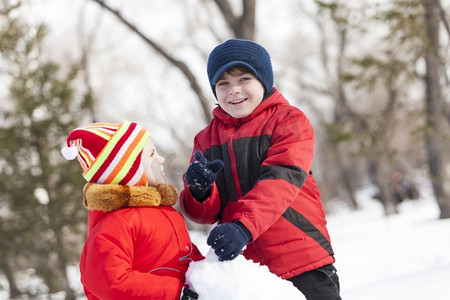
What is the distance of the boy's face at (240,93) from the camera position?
7.22ft

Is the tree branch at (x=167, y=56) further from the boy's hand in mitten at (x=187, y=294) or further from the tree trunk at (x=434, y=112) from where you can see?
the boy's hand in mitten at (x=187, y=294)

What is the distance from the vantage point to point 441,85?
34.8ft

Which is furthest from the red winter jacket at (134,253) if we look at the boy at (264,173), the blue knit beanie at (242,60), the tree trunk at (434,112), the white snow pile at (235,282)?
the tree trunk at (434,112)

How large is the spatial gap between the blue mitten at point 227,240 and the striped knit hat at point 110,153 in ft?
1.61

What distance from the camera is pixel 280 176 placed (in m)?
1.95

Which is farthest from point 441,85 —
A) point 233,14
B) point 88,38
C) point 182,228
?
point 88,38

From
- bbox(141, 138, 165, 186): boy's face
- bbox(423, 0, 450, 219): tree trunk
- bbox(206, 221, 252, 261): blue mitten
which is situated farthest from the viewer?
bbox(423, 0, 450, 219): tree trunk

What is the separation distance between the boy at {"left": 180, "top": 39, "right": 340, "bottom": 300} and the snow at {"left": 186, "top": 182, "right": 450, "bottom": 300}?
0.25m

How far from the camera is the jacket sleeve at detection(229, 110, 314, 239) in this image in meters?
1.87

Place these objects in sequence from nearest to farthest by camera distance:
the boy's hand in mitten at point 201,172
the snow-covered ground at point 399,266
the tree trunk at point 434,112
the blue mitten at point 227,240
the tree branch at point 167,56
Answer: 1. the blue mitten at point 227,240
2. the boy's hand in mitten at point 201,172
3. the snow-covered ground at point 399,266
4. the tree branch at point 167,56
5. the tree trunk at point 434,112

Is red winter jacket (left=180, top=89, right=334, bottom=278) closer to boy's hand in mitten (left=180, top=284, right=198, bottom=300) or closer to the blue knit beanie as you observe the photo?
the blue knit beanie

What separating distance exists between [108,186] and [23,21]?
405 inches

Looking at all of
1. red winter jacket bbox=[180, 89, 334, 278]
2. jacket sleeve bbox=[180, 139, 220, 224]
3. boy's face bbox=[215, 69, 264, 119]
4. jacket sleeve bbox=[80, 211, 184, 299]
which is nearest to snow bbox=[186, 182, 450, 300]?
jacket sleeve bbox=[80, 211, 184, 299]

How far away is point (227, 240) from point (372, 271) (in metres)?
5.72
